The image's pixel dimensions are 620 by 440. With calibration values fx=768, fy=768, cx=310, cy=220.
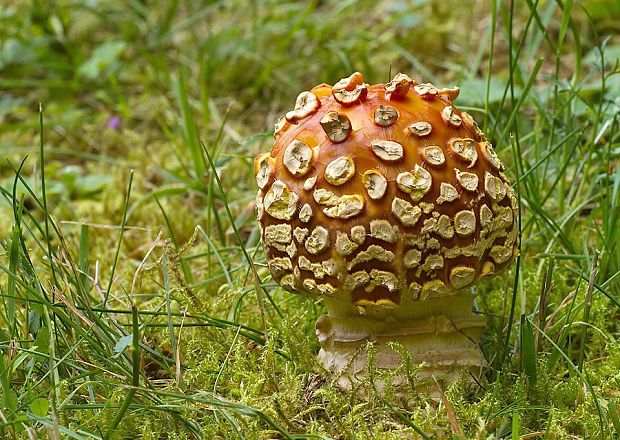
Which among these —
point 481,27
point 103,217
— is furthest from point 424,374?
point 481,27

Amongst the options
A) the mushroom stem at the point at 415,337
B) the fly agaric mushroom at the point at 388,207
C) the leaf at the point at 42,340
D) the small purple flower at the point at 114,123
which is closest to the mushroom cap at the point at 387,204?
the fly agaric mushroom at the point at 388,207

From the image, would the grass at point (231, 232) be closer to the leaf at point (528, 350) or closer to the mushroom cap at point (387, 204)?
the leaf at point (528, 350)

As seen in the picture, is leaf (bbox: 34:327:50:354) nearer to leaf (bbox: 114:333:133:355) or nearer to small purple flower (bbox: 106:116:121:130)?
leaf (bbox: 114:333:133:355)

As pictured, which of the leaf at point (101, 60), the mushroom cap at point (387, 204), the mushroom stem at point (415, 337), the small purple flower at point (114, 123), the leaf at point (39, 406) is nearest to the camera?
the leaf at point (39, 406)

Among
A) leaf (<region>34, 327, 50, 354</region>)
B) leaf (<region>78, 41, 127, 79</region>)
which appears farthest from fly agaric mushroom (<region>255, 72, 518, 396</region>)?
leaf (<region>78, 41, 127, 79</region>)

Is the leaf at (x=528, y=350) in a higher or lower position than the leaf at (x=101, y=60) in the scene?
higher

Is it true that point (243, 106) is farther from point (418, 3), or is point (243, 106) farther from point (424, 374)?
point (424, 374)
